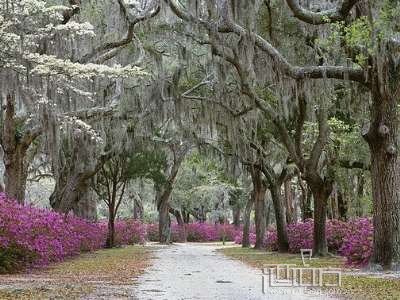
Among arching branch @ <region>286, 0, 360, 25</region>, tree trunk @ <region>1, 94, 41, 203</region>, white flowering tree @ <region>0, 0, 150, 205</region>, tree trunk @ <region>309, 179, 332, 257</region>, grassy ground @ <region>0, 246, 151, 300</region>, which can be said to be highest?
arching branch @ <region>286, 0, 360, 25</region>

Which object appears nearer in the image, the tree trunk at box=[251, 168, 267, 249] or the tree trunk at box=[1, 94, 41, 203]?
the tree trunk at box=[1, 94, 41, 203]

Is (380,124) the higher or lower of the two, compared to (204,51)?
lower

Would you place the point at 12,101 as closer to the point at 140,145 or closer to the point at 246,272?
the point at 246,272

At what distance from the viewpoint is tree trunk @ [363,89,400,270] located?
10938 millimetres

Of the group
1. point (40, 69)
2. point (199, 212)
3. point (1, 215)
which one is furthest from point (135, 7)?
point (199, 212)

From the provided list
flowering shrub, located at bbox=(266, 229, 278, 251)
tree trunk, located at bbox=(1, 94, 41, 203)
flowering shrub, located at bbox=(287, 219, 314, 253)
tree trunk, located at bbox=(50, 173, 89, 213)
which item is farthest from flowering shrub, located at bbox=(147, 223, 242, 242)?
tree trunk, located at bbox=(1, 94, 41, 203)

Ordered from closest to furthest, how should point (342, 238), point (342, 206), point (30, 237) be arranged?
point (30, 237) → point (342, 238) → point (342, 206)

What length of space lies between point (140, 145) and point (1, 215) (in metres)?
11.9

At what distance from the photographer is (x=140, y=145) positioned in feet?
75.0

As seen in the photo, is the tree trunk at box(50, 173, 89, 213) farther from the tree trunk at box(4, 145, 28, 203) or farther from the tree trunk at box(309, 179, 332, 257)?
the tree trunk at box(309, 179, 332, 257)

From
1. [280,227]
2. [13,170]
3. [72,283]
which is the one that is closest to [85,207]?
[280,227]

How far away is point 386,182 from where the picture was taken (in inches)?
435

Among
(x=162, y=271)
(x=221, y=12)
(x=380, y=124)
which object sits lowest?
(x=162, y=271)

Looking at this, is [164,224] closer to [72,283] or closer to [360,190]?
[360,190]
